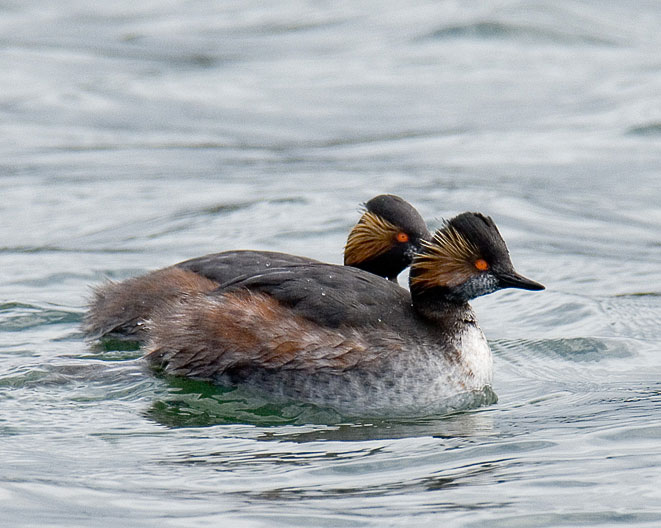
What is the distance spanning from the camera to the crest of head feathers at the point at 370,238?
9.21 metres

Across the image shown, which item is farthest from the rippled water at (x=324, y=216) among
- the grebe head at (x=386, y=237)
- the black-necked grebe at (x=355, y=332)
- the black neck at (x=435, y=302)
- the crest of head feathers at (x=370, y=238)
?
the crest of head feathers at (x=370, y=238)

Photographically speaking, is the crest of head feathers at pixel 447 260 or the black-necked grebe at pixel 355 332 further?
the crest of head feathers at pixel 447 260

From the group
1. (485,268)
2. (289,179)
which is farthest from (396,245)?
(289,179)

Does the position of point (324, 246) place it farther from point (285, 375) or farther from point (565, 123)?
point (565, 123)

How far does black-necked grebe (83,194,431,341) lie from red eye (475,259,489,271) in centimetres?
112

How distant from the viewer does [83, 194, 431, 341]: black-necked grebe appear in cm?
882

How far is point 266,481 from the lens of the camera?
652 centimetres

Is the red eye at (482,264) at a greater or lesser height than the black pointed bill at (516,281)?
greater

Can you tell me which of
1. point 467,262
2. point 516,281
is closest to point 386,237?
point 467,262

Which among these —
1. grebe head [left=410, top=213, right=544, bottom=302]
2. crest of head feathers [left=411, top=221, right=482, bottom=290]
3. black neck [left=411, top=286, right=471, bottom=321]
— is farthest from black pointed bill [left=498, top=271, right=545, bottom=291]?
black neck [left=411, top=286, right=471, bottom=321]

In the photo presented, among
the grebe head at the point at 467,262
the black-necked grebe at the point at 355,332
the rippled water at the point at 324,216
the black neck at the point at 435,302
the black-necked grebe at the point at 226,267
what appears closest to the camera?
the rippled water at the point at 324,216

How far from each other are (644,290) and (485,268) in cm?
313

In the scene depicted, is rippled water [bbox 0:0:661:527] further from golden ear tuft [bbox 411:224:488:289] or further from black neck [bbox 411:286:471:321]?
golden ear tuft [bbox 411:224:488:289]

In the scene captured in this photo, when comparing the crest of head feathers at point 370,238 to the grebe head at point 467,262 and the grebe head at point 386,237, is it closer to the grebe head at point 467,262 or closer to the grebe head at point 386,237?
the grebe head at point 386,237
